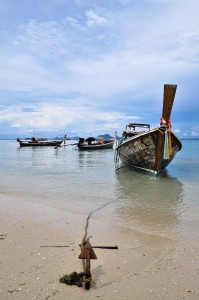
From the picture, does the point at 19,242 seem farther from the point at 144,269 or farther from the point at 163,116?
the point at 163,116

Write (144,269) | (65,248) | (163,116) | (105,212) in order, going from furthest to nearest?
1. (163,116)
2. (105,212)
3. (65,248)
4. (144,269)

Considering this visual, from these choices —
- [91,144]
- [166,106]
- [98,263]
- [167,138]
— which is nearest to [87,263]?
[98,263]

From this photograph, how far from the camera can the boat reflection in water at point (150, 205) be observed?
6590mm

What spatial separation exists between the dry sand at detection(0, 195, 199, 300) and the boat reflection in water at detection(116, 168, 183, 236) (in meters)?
0.62

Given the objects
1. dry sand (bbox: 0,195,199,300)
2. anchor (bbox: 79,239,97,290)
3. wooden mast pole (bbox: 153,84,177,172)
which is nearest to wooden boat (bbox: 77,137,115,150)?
wooden mast pole (bbox: 153,84,177,172)

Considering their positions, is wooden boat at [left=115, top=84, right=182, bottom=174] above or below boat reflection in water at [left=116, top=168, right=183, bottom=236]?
above

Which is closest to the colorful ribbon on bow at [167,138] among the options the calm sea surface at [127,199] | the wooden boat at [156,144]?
the wooden boat at [156,144]

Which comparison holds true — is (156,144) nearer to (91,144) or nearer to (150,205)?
(150,205)

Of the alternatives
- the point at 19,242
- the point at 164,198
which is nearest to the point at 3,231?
the point at 19,242

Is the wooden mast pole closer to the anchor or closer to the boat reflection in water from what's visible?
the boat reflection in water

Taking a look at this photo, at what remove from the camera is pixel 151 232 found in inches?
237

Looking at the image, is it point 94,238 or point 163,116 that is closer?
point 94,238

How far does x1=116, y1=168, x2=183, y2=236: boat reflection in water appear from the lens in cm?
659

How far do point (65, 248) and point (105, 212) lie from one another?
3031mm
